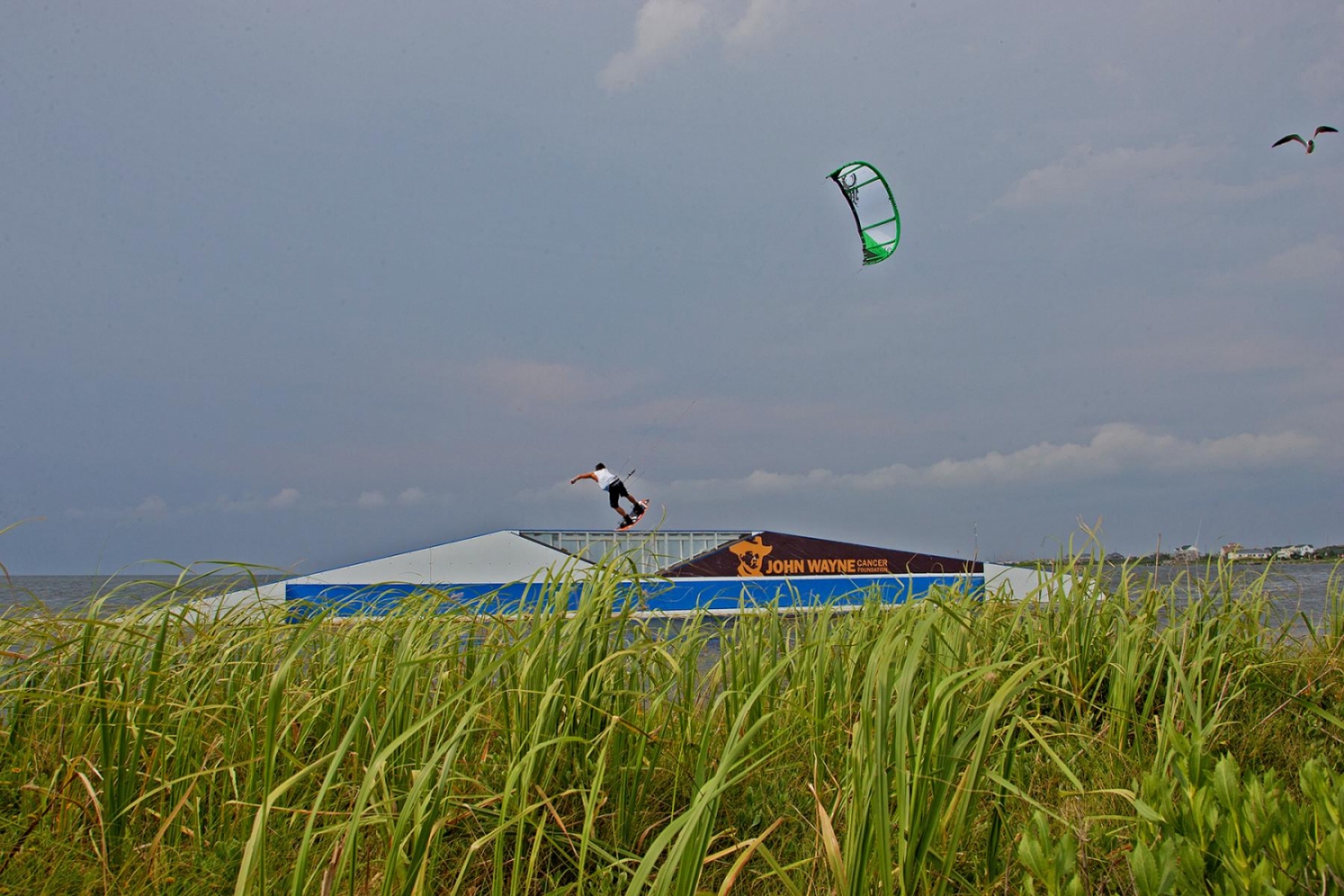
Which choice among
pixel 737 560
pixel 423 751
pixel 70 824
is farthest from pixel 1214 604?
pixel 737 560

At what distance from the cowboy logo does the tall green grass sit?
11923mm

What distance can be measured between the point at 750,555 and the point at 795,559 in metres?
1.00

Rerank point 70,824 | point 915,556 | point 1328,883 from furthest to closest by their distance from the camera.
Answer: point 915,556 < point 70,824 < point 1328,883

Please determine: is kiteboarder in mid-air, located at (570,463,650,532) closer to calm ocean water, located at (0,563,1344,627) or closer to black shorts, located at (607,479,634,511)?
black shorts, located at (607,479,634,511)

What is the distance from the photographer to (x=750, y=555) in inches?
615

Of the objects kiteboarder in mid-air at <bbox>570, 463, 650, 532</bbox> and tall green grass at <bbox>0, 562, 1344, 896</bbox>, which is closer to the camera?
tall green grass at <bbox>0, 562, 1344, 896</bbox>

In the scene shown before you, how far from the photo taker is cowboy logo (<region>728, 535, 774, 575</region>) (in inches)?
609

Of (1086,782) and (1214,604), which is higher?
(1214,604)

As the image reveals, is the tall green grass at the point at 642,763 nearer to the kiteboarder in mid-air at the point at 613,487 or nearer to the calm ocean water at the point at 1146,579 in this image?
the calm ocean water at the point at 1146,579

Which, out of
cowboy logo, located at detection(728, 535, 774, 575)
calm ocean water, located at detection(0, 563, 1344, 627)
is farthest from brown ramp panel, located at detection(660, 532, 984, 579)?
calm ocean water, located at detection(0, 563, 1344, 627)

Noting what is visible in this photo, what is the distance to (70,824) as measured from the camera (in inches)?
92.5

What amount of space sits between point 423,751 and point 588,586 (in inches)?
26.4

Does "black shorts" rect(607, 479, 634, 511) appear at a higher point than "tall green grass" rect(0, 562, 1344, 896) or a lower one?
higher

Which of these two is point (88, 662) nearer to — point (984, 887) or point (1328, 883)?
point (984, 887)
